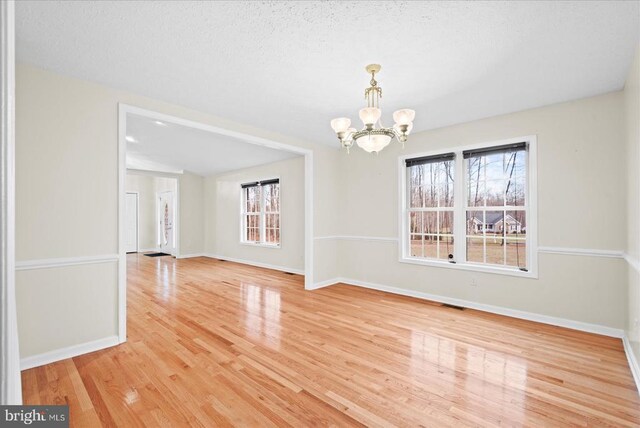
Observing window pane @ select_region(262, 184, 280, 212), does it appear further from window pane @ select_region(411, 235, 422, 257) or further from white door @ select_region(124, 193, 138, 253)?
white door @ select_region(124, 193, 138, 253)

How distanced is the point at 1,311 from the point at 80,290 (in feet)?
9.42

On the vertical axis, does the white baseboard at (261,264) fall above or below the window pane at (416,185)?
below

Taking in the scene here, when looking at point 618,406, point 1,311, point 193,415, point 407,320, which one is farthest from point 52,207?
point 618,406

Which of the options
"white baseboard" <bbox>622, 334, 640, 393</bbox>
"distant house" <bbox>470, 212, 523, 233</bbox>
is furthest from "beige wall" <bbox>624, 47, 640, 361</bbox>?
"distant house" <bbox>470, 212, 523, 233</bbox>

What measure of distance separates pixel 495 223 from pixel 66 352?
490cm

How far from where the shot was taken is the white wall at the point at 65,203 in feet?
8.09

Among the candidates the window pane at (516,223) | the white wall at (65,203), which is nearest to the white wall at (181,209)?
the white wall at (65,203)

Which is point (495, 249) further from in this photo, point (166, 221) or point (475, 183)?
point (166, 221)

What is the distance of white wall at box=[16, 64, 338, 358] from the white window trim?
3.72 meters

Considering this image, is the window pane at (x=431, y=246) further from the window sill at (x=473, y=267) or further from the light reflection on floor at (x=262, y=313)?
the light reflection on floor at (x=262, y=313)

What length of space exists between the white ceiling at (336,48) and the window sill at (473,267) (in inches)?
78.7

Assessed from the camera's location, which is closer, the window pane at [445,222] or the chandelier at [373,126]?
the chandelier at [373,126]

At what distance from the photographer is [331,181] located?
5.36 m

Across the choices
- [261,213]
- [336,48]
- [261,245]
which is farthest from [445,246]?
[261,213]
